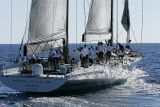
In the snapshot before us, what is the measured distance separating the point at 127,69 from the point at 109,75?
4.27 metres

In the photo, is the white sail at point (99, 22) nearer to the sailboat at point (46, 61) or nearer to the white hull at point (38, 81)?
the sailboat at point (46, 61)

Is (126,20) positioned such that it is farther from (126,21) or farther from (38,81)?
(38,81)

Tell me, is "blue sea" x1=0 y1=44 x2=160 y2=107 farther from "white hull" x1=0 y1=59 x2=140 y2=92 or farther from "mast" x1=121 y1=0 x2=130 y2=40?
"mast" x1=121 y1=0 x2=130 y2=40

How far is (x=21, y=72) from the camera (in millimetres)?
22734

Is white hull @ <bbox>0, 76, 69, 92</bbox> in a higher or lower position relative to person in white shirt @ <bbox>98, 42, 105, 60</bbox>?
lower

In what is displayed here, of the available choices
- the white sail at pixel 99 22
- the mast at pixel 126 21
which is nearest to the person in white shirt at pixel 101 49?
the white sail at pixel 99 22

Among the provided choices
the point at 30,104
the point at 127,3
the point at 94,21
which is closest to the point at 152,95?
the point at 30,104

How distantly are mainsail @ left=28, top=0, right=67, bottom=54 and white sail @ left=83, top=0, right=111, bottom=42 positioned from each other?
621cm

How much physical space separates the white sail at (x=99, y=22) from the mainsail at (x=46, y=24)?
6207mm

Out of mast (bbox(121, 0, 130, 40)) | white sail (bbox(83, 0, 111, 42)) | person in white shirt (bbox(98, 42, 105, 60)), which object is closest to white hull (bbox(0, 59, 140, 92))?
person in white shirt (bbox(98, 42, 105, 60))

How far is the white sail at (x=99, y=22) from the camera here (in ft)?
108

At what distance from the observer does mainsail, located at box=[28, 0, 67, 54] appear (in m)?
25.0

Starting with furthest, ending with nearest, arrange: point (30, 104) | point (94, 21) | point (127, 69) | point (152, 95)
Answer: point (94, 21) → point (127, 69) → point (152, 95) → point (30, 104)

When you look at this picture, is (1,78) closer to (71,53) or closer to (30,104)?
(30,104)
